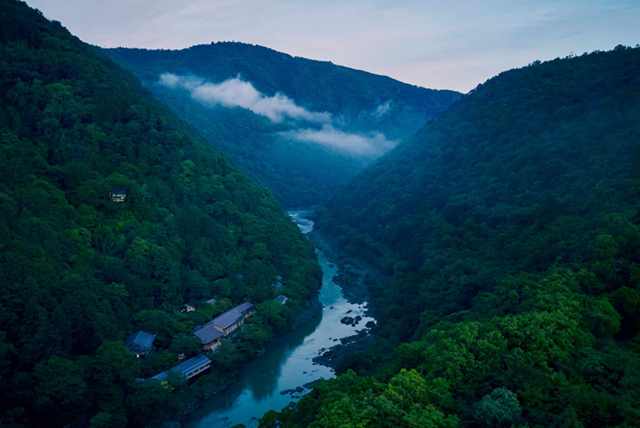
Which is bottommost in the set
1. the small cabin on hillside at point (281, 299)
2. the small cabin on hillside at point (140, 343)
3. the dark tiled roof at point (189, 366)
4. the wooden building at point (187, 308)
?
the dark tiled roof at point (189, 366)

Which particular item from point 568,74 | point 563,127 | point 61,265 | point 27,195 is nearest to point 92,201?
point 27,195

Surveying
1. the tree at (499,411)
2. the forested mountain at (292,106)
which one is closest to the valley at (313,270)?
the tree at (499,411)

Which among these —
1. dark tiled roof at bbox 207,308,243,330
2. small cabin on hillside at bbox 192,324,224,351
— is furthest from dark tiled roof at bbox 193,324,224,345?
dark tiled roof at bbox 207,308,243,330

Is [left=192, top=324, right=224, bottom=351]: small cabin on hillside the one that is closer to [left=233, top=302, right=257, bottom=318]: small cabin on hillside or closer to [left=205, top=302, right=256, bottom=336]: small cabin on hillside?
[left=205, top=302, right=256, bottom=336]: small cabin on hillside

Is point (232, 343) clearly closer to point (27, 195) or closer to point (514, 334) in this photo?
point (27, 195)

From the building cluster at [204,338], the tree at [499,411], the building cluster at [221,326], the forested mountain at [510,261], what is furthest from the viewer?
the building cluster at [221,326]

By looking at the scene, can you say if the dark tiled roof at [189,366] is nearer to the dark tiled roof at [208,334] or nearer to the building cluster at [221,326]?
the dark tiled roof at [208,334]

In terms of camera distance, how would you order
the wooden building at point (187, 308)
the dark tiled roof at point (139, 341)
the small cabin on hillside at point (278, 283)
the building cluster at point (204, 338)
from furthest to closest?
the small cabin on hillside at point (278, 283) → the wooden building at point (187, 308) → the building cluster at point (204, 338) → the dark tiled roof at point (139, 341)
